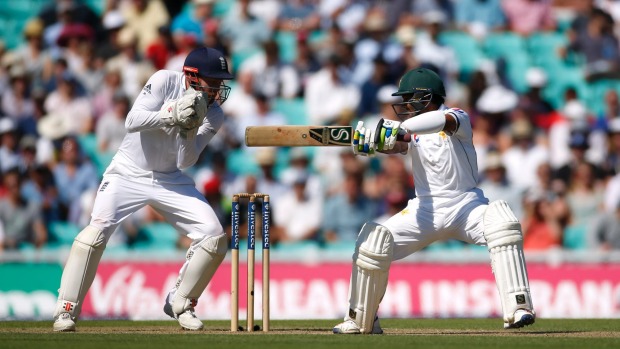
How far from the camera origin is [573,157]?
12.2m

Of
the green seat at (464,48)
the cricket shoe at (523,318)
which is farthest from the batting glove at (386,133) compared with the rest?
the green seat at (464,48)

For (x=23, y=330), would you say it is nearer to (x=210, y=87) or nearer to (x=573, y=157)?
(x=210, y=87)

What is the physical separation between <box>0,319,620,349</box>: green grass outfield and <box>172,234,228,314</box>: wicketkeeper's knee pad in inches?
7.9

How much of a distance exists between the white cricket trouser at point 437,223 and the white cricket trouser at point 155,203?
1140 millimetres

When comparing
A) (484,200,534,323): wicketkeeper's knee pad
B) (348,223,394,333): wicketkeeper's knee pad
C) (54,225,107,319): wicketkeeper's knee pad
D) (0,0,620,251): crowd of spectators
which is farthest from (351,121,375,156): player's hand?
(0,0,620,251): crowd of spectators

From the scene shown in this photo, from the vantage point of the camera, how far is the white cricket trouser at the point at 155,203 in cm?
765

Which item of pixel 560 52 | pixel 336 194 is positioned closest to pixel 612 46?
pixel 560 52

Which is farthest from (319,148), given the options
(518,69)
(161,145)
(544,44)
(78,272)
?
(78,272)

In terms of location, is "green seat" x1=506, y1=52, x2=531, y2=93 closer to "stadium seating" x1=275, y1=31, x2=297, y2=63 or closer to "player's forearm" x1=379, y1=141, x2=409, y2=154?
"stadium seating" x1=275, y1=31, x2=297, y2=63

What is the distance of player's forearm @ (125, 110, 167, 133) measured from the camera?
7434 millimetres

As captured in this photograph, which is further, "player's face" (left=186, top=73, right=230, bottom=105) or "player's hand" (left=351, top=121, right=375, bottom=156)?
"player's face" (left=186, top=73, right=230, bottom=105)

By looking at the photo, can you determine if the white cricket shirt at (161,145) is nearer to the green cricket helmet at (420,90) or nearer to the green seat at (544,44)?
the green cricket helmet at (420,90)

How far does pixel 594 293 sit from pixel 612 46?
15.4 ft

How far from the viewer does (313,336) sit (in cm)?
722
